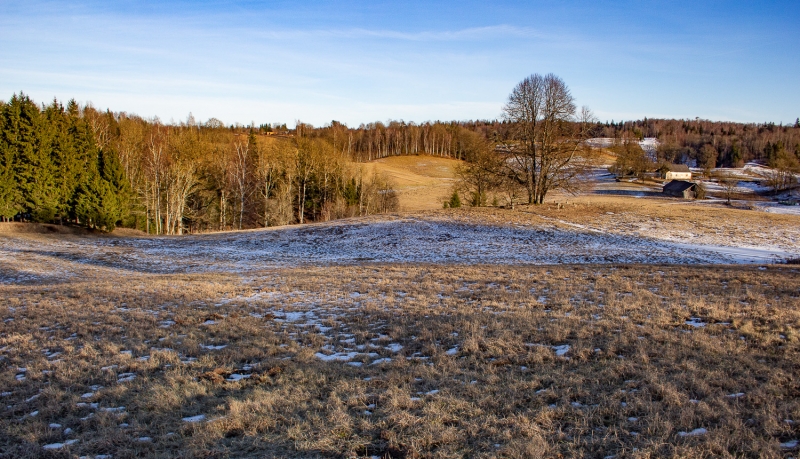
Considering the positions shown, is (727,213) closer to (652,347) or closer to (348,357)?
(652,347)

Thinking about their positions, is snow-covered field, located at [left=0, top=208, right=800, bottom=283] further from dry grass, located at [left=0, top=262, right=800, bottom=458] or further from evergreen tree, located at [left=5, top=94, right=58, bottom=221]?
dry grass, located at [left=0, top=262, right=800, bottom=458]

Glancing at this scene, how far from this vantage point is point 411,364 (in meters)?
7.34

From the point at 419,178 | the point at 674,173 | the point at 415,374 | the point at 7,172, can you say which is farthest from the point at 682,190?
the point at 7,172

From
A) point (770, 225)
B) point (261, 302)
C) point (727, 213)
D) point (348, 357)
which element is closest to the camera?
point (348, 357)

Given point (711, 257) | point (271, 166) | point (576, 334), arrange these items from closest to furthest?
point (576, 334) < point (711, 257) < point (271, 166)

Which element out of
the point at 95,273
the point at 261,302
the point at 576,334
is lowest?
the point at 95,273

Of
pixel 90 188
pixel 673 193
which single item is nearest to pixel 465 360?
pixel 90 188

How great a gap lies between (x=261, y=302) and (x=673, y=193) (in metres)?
86.8

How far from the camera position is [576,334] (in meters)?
8.62

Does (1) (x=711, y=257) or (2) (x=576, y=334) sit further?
(1) (x=711, y=257)

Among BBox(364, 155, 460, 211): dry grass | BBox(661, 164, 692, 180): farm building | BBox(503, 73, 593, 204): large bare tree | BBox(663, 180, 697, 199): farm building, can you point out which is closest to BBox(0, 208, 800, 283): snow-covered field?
BBox(503, 73, 593, 204): large bare tree

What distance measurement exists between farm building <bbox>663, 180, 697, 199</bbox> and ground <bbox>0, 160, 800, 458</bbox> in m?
70.3

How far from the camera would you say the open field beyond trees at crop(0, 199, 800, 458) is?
16.0 ft

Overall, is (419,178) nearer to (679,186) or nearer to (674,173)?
(679,186)
